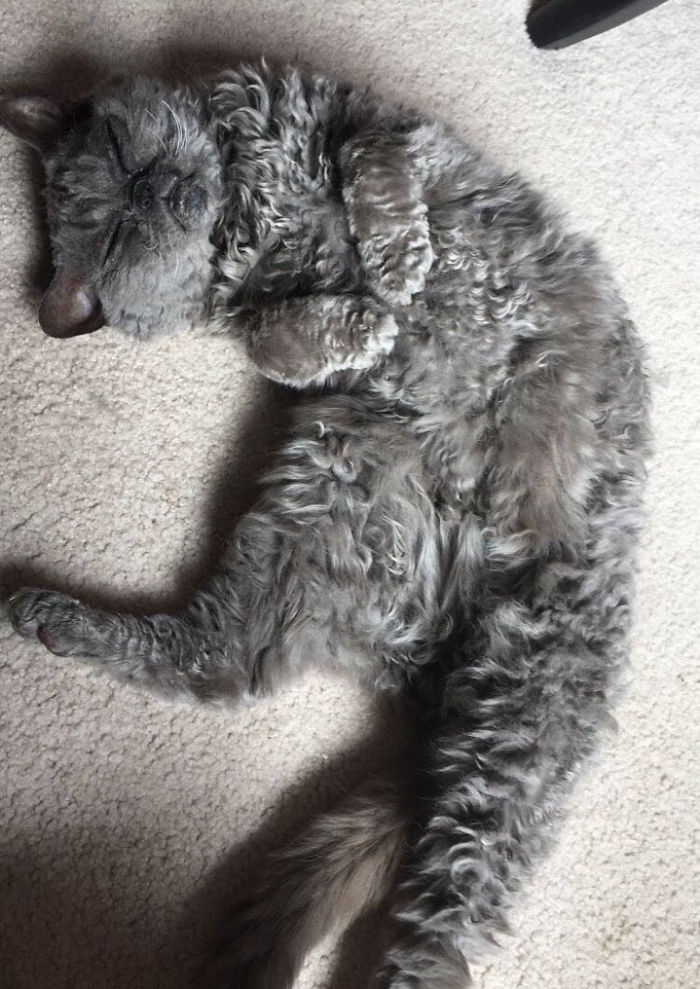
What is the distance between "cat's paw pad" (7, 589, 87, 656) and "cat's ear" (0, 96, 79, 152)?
2.44 feet

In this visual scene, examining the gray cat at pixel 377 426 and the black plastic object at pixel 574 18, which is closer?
the gray cat at pixel 377 426

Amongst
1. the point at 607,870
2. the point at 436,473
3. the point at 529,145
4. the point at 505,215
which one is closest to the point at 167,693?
the point at 436,473

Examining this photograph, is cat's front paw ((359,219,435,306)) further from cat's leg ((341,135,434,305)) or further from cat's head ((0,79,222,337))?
cat's head ((0,79,222,337))

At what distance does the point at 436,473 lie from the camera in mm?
1331

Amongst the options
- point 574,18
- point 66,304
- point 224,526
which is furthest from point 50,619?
point 574,18

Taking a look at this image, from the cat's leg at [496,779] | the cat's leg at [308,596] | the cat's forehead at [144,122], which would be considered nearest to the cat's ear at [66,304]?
the cat's forehead at [144,122]

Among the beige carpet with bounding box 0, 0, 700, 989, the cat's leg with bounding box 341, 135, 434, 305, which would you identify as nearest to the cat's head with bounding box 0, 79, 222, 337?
the beige carpet with bounding box 0, 0, 700, 989

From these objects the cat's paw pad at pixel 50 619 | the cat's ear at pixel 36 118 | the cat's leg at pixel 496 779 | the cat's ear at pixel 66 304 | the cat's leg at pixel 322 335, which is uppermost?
the cat's ear at pixel 36 118

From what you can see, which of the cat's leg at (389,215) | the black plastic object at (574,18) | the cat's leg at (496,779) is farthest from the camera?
the black plastic object at (574,18)

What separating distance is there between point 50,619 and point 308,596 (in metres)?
0.41

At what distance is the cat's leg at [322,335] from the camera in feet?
4.24

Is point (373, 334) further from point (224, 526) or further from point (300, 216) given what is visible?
point (224, 526)

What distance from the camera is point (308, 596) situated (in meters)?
→ 1.33

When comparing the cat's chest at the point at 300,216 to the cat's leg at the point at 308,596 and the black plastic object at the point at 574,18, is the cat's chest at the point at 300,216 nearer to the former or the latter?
the cat's leg at the point at 308,596
